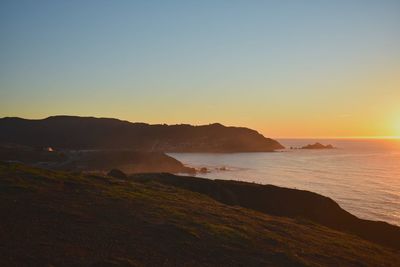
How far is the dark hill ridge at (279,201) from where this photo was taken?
42469mm

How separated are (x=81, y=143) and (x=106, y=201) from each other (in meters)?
173

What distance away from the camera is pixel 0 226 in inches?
732

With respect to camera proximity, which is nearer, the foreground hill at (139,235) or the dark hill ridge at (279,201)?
the foreground hill at (139,235)

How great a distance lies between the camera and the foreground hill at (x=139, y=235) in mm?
16688

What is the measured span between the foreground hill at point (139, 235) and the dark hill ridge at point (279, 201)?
1438 centimetres

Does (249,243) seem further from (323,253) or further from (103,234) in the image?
(103,234)

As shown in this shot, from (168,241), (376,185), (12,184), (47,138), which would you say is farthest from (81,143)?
(168,241)

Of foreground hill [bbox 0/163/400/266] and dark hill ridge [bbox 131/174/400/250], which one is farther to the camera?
dark hill ridge [bbox 131/174/400/250]

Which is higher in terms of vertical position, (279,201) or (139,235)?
(139,235)

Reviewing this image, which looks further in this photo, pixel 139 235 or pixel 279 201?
pixel 279 201

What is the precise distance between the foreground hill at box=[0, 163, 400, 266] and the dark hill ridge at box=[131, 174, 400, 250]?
47.2ft

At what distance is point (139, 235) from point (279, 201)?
1153 inches

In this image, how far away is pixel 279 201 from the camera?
4591 cm

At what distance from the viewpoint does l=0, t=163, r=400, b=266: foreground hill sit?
54.7 feet
